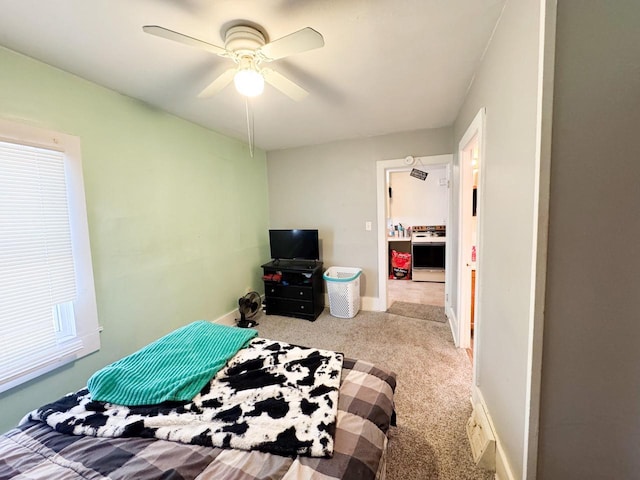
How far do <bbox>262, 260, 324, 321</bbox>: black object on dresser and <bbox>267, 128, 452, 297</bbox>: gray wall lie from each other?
A: 474 mm

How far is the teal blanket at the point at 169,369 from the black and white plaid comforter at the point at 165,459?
19 centimetres

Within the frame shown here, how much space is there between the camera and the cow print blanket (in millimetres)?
970

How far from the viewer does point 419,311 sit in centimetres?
359

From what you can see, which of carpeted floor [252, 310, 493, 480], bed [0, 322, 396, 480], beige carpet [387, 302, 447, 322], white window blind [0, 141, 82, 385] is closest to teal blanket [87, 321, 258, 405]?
bed [0, 322, 396, 480]

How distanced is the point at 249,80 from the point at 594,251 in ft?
5.72

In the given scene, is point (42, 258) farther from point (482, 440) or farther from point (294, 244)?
point (482, 440)

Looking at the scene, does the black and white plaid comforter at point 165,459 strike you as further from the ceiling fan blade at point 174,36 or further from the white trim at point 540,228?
the ceiling fan blade at point 174,36

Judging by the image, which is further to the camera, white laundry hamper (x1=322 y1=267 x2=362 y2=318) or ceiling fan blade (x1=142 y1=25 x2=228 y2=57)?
white laundry hamper (x1=322 y1=267 x2=362 y2=318)

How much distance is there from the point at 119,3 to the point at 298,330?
3.03 meters

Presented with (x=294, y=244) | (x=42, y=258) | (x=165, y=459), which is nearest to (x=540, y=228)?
(x=165, y=459)

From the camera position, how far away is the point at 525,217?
1.04 meters

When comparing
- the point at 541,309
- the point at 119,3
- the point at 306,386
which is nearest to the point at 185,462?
the point at 306,386

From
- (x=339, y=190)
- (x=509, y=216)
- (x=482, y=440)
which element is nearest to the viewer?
(x=509, y=216)

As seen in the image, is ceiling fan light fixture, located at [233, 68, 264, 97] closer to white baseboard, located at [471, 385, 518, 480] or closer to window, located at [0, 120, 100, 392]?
window, located at [0, 120, 100, 392]
